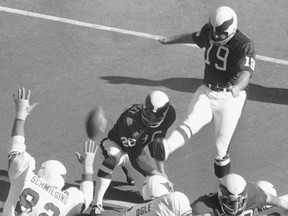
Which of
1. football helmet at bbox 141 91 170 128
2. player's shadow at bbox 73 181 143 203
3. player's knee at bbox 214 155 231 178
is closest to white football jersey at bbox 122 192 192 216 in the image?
football helmet at bbox 141 91 170 128

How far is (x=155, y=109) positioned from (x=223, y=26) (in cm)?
166

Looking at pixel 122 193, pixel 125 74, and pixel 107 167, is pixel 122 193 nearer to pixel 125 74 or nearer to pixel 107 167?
pixel 107 167

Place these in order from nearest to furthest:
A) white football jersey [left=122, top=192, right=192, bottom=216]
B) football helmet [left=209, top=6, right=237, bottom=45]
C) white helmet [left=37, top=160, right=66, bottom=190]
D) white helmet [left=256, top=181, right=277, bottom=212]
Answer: white football jersey [left=122, top=192, right=192, bottom=216] < white helmet [left=37, top=160, right=66, bottom=190] < white helmet [left=256, top=181, right=277, bottom=212] < football helmet [left=209, top=6, right=237, bottom=45]

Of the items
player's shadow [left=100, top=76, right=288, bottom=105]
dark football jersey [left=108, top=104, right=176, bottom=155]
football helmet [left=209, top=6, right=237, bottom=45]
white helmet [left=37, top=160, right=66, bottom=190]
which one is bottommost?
white helmet [left=37, top=160, right=66, bottom=190]

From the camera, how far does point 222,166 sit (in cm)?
1291

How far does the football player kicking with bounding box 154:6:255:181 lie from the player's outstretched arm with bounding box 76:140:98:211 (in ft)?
5.89

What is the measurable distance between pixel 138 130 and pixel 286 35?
17.8 ft

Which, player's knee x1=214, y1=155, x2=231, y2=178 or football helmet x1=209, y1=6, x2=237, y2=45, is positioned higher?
football helmet x1=209, y1=6, x2=237, y2=45

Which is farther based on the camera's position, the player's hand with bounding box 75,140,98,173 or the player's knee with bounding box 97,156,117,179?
the player's knee with bounding box 97,156,117,179

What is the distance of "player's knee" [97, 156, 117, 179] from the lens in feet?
40.7

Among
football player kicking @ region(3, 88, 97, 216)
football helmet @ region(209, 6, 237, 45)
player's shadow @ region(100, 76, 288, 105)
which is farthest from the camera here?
player's shadow @ region(100, 76, 288, 105)

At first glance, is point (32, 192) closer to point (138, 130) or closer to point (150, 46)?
point (138, 130)

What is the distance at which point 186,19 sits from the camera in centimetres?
1742

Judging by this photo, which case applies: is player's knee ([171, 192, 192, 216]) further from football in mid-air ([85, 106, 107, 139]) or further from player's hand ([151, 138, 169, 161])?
player's hand ([151, 138, 169, 161])
